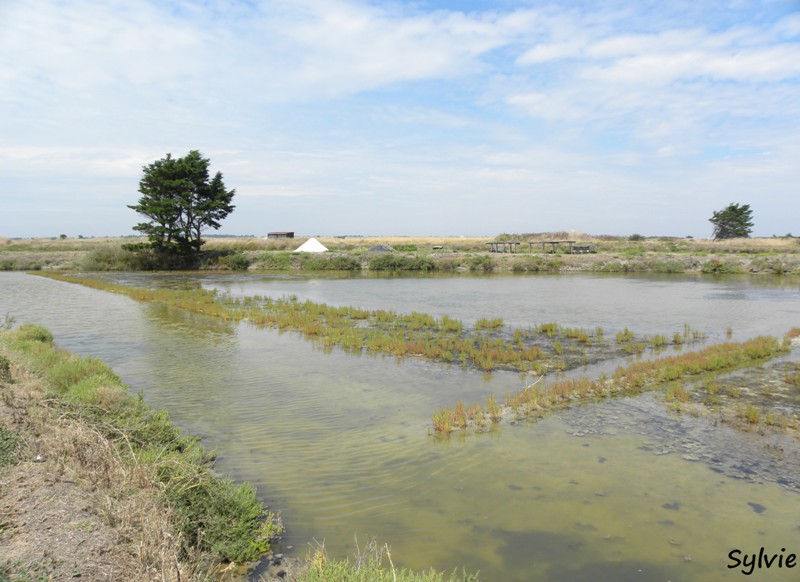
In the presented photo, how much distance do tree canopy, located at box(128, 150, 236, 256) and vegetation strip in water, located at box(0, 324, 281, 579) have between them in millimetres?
38641

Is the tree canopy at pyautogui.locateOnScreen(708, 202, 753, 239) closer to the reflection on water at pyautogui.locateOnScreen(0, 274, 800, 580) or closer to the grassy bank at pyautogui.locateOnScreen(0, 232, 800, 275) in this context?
the grassy bank at pyautogui.locateOnScreen(0, 232, 800, 275)

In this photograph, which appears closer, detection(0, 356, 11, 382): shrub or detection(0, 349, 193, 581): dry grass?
detection(0, 349, 193, 581): dry grass

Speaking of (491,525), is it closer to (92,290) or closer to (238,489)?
(238,489)

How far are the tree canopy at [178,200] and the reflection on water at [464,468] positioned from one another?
32.3m

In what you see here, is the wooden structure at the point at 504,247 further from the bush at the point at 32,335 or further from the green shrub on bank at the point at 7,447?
the green shrub on bank at the point at 7,447

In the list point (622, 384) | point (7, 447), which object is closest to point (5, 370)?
point (7, 447)

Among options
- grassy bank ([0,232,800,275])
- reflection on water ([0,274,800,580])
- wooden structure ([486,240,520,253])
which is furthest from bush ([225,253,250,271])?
reflection on water ([0,274,800,580])

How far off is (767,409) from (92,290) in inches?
1204

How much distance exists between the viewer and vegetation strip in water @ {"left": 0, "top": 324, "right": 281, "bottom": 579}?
14.8 ft

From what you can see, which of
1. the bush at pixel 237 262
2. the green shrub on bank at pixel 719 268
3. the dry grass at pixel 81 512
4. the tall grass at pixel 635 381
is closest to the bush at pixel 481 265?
the green shrub on bank at pixel 719 268

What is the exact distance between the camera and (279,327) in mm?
17281

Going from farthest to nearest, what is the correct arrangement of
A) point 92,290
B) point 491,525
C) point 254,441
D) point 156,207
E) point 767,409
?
1. point 156,207
2. point 92,290
3. point 767,409
4. point 254,441
5. point 491,525

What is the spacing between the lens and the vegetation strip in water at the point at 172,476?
450 centimetres

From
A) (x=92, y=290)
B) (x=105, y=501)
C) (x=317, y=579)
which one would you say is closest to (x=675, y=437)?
(x=317, y=579)
